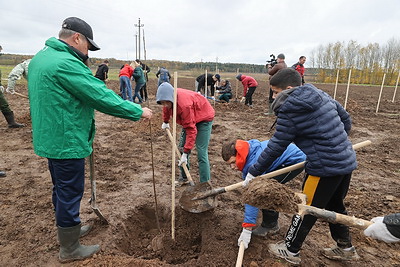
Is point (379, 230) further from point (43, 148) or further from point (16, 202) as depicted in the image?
point (16, 202)

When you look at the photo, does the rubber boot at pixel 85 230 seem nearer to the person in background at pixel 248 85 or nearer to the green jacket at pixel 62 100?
the green jacket at pixel 62 100

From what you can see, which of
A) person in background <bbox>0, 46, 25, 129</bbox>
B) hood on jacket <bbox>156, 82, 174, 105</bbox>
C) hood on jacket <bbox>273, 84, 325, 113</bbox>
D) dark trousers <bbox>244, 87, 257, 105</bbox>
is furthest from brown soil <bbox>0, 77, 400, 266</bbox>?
dark trousers <bbox>244, 87, 257, 105</bbox>

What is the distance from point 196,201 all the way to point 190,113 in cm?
120

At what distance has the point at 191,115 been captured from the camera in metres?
3.47

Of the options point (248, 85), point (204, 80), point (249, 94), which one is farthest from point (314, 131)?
point (204, 80)

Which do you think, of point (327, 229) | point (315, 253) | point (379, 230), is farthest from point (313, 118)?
point (327, 229)

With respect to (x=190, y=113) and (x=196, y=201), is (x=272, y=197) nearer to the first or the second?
(x=196, y=201)

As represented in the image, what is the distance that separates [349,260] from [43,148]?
3.28 metres

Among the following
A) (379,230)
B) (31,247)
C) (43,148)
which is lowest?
(31,247)

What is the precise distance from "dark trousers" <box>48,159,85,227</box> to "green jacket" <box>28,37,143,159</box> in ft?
0.33

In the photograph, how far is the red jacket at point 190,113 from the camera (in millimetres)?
3459

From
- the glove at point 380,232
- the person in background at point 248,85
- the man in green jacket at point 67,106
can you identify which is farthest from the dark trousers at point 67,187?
the person in background at point 248,85

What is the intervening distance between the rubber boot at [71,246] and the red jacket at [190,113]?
173 centimetres

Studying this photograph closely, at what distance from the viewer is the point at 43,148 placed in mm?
2180
